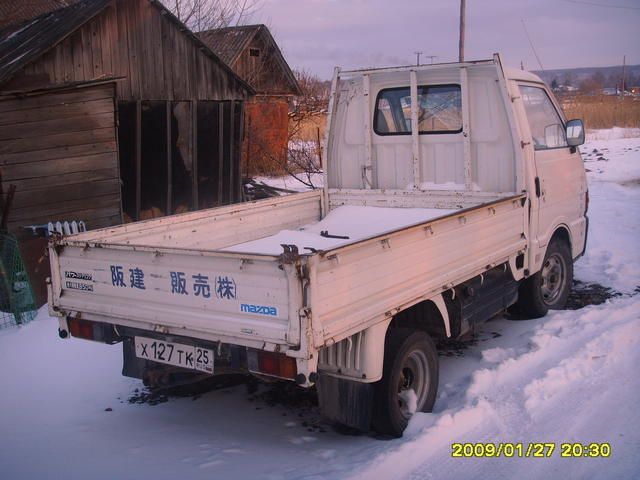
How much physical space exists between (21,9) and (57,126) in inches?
Answer: 458

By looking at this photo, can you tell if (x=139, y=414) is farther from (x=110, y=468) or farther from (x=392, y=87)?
(x=392, y=87)

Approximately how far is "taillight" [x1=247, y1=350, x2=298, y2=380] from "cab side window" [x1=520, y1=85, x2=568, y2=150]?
12.1 feet

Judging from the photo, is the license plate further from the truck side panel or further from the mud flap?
the truck side panel

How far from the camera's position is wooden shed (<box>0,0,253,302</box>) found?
8.39m

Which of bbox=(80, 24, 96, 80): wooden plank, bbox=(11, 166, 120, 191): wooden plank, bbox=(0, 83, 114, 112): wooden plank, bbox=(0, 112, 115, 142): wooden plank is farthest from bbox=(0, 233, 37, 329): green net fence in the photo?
bbox=(80, 24, 96, 80): wooden plank

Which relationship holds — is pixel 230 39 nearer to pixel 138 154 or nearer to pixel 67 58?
pixel 138 154

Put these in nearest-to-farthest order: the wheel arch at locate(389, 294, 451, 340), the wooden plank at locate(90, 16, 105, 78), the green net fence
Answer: the wheel arch at locate(389, 294, 451, 340) → the green net fence → the wooden plank at locate(90, 16, 105, 78)

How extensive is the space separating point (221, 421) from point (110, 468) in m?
0.98

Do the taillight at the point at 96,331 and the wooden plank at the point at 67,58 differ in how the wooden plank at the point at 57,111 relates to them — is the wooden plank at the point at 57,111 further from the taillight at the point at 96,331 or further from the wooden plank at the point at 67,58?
the taillight at the point at 96,331

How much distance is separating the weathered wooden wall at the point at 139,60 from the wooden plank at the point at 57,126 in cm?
84

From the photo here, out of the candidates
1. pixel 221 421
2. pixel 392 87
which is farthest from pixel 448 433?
pixel 392 87

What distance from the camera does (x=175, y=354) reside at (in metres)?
3.99

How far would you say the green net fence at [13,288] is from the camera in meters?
7.36

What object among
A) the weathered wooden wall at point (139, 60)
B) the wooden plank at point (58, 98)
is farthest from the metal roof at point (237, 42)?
the wooden plank at point (58, 98)
